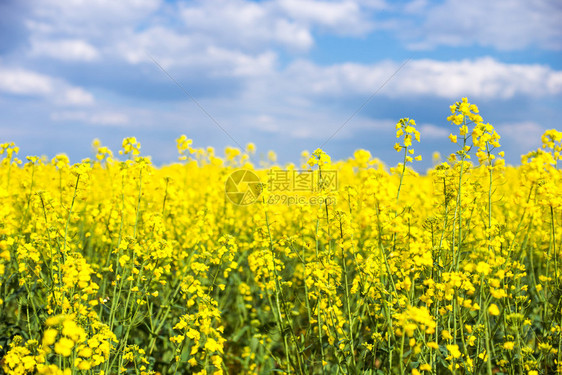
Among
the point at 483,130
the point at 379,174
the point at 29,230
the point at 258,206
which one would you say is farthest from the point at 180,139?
the point at 483,130

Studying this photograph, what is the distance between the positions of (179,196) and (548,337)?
3571mm

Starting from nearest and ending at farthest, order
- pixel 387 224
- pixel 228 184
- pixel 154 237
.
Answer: pixel 387 224 < pixel 154 237 < pixel 228 184

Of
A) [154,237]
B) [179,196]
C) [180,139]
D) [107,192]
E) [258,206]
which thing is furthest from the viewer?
[107,192]

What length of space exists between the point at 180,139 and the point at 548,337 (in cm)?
437

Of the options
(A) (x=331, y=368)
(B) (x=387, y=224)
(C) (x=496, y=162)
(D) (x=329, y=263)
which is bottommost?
(A) (x=331, y=368)

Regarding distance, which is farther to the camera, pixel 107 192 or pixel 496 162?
pixel 107 192

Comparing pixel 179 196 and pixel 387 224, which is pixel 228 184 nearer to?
pixel 179 196

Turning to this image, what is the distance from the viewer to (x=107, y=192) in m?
7.57

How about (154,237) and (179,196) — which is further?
(179,196)

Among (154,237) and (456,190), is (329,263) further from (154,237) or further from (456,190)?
(154,237)

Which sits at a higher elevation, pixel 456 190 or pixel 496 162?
pixel 496 162

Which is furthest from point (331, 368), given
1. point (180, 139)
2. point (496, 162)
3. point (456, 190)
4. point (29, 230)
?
point (180, 139)

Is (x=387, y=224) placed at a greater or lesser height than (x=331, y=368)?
greater

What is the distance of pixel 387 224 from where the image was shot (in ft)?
9.23
